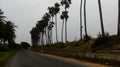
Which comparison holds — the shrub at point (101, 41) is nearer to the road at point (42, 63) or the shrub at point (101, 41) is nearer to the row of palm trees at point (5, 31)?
the road at point (42, 63)

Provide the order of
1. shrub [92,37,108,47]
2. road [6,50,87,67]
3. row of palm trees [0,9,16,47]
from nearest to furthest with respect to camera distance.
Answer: road [6,50,87,67] < shrub [92,37,108,47] < row of palm trees [0,9,16,47]

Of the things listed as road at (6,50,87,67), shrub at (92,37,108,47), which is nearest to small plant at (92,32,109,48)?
shrub at (92,37,108,47)

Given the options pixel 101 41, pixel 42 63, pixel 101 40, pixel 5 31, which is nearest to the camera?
pixel 42 63

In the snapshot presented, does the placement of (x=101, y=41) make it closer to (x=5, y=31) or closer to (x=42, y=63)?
(x=42, y=63)

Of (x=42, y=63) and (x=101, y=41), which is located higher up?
(x=101, y=41)

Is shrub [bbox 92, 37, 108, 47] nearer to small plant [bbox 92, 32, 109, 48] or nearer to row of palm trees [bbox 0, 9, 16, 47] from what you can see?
small plant [bbox 92, 32, 109, 48]

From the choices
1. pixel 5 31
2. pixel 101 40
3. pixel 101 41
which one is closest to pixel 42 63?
pixel 101 41

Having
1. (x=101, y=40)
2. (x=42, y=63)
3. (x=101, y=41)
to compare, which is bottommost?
(x=42, y=63)

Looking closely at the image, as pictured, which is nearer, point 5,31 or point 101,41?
point 101,41

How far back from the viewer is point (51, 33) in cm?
12850

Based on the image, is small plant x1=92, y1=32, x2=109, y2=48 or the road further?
small plant x1=92, y1=32, x2=109, y2=48

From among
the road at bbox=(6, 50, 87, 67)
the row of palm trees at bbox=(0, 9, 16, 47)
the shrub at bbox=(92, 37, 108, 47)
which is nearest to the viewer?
the road at bbox=(6, 50, 87, 67)

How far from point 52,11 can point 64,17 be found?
52.7 feet

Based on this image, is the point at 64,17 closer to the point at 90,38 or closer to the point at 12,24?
the point at 90,38
